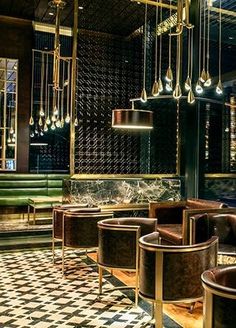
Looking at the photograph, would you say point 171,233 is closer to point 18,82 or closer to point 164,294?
point 164,294

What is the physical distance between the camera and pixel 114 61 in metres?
7.44

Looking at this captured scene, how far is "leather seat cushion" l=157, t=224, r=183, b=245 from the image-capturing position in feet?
15.8

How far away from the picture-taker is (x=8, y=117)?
869 centimetres

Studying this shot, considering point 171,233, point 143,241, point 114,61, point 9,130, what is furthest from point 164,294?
point 9,130

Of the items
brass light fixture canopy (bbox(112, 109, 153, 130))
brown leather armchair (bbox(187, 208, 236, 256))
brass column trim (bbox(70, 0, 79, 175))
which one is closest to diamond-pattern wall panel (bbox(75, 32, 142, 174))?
brass column trim (bbox(70, 0, 79, 175))

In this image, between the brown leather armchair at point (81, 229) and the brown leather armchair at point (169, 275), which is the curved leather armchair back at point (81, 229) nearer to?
the brown leather armchair at point (81, 229)

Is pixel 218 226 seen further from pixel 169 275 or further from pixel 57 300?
pixel 57 300

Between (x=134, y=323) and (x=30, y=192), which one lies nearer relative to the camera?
(x=134, y=323)

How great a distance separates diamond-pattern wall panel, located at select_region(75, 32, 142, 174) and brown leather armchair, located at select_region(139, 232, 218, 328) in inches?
159

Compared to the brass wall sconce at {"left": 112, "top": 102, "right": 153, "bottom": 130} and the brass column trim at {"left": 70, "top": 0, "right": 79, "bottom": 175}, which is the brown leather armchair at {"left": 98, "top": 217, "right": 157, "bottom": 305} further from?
the brass column trim at {"left": 70, "top": 0, "right": 79, "bottom": 175}

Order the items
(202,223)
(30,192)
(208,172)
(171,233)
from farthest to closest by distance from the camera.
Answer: (30,192)
(208,172)
(171,233)
(202,223)

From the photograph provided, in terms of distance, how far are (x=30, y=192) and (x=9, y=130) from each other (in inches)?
59.7

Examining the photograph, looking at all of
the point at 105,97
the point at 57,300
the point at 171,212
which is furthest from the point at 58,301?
the point at 105,97

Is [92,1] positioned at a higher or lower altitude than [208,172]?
higher
